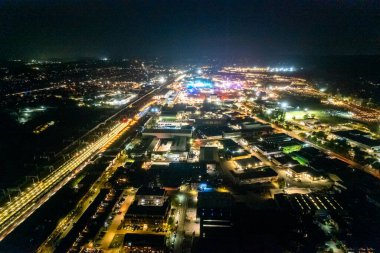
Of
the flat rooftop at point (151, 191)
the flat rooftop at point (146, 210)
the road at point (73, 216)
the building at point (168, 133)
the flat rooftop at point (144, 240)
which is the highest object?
the building at point (168, 133)

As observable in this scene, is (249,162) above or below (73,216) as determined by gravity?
above

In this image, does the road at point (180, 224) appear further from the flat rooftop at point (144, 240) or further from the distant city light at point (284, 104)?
the distant city light at point (284, 104)

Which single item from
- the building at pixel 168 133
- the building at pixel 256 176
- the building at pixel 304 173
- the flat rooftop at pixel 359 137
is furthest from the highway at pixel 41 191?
the flat rooftop at pixel 359 137

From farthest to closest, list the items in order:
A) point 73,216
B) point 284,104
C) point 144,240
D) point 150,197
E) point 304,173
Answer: point 284,104 < point 304,173 < point 150,197 < point 73,216 < point 144,240

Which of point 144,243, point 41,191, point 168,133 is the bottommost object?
point 41,191

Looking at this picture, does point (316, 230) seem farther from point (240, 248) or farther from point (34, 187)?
point (34, 187)

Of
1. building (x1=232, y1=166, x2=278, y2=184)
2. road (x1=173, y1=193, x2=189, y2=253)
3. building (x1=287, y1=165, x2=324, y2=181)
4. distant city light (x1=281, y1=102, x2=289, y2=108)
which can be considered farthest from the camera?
distant city light (x1=281, y1=102, x2=289, y2=108)

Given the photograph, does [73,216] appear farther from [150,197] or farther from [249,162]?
[249,162]

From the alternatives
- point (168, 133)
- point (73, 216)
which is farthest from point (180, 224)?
point (168, 133)

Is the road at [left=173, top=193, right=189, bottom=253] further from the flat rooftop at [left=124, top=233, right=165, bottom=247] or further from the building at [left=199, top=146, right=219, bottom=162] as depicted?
the building at [left=199, top=146, right=219, bottom=162]

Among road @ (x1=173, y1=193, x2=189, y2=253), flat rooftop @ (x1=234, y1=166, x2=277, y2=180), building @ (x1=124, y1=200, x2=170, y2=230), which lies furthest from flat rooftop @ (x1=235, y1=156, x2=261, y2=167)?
building @ (x1=124, y1=200, x2=170, y2=230)
